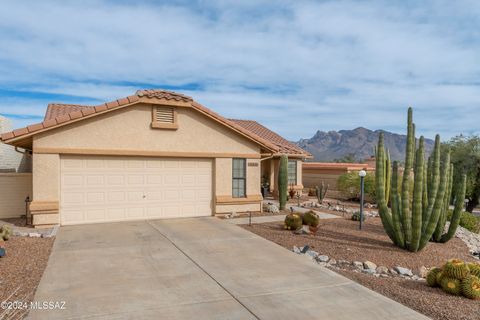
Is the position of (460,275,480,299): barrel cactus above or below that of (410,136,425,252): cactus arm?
below

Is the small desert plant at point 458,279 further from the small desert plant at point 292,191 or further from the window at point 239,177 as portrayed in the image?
the small desert plant at point 292,191

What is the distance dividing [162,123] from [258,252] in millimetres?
6785

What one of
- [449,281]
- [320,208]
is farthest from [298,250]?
[320,208]

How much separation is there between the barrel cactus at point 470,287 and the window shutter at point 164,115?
10737 millimetres

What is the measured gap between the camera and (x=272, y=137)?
25047 millimetres

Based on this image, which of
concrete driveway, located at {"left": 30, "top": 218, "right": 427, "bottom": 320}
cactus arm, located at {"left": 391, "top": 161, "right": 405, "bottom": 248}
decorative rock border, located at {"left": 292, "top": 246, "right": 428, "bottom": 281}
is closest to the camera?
concrete driveway, located at {"left": 30, "top": 218, "right": 427, "bottom": 320}

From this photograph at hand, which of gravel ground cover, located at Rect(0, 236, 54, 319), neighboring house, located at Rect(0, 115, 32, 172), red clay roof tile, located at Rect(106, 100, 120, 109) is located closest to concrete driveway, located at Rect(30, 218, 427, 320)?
gravel ground cover, located at Rect(0, 236, 54, 319)

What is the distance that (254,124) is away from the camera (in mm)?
26797

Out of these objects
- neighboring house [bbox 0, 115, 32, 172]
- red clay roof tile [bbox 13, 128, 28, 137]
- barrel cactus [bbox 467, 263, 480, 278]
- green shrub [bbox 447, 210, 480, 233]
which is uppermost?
red clay roof tile [bbox 13, 128, 28, 137]

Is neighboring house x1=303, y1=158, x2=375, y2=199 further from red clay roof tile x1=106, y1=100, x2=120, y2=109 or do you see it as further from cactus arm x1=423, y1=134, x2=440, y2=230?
red clay roof tile x1=106, y1=100, x2=120, y2=109

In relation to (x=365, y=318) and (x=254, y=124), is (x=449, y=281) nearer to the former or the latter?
(x=365, y=318)

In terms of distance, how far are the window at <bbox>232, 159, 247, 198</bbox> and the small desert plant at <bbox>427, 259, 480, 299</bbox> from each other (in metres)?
9.10

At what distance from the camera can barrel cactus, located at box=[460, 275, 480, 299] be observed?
6.63 meters

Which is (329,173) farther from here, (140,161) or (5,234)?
(5,234)
